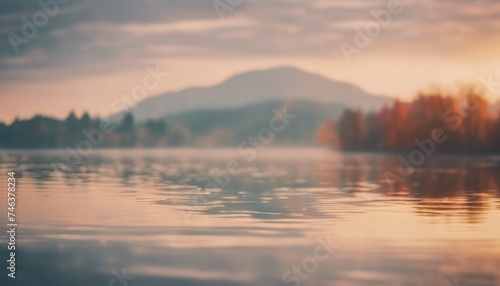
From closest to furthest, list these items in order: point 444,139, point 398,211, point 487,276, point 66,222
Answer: point 487,276
point 66,222
point 398,211
point 444,139

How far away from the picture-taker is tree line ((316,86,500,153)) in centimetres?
12244

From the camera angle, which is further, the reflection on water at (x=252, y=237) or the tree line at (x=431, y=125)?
the tree line at (x=431, y=125)

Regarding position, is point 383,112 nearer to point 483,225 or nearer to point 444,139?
point 444,139

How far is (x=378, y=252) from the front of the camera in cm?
1636

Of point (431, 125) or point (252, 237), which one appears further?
point (431, 125)

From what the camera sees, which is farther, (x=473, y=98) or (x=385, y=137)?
(x=385, y=137)

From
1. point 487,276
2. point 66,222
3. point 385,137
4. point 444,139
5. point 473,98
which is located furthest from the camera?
point 385,137

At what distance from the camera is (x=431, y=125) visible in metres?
136

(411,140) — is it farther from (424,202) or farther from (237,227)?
(237,227)

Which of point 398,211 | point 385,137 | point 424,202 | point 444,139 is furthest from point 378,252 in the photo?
point 385,137

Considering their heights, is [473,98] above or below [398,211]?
above

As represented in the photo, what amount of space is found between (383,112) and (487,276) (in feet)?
516

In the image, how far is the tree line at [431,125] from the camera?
402ft

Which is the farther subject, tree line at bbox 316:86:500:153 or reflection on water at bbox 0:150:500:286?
tree line at bbox 316:86:500:153
